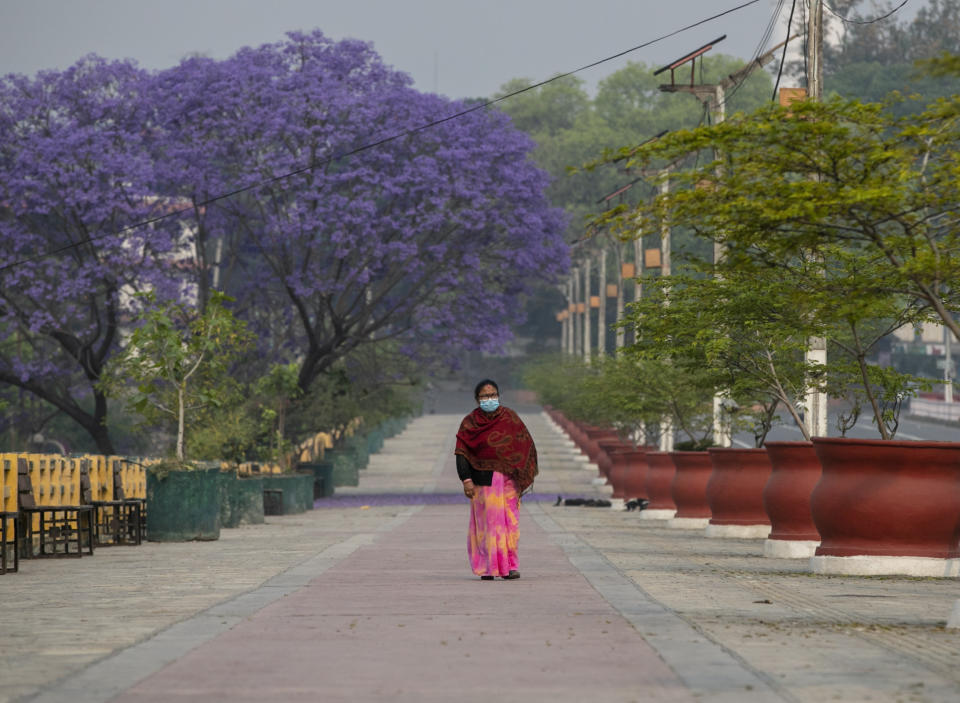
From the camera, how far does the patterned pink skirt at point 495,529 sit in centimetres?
1603

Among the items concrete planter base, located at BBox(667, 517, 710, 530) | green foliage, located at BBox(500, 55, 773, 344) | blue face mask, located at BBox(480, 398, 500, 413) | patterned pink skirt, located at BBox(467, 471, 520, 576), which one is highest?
green foliage, located at BBox(500, 55, 773, 344)

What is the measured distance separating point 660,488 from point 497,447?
16.8 meters

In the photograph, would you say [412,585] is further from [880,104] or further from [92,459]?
[92,459]

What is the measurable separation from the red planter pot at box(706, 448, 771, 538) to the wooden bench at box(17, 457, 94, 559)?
8.34 meters

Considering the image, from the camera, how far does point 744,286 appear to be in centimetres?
1933

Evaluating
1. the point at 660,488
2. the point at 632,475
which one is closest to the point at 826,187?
the point at 660,488

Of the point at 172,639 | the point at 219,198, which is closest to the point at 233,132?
the point at 219,198

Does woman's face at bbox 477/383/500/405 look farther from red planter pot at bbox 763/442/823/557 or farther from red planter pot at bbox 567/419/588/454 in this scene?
red planter pot at bbox 567/419/588/454

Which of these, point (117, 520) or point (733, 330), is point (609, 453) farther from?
point (117, 520)

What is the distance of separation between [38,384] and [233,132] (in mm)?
7512

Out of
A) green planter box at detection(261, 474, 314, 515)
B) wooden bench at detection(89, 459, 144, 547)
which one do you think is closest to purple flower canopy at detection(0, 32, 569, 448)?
green planter box at detection(261, 474, 314, 515)

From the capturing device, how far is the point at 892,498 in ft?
53.0

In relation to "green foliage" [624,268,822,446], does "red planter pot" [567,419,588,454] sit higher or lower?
lower

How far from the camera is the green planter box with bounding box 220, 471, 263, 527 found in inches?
1202
